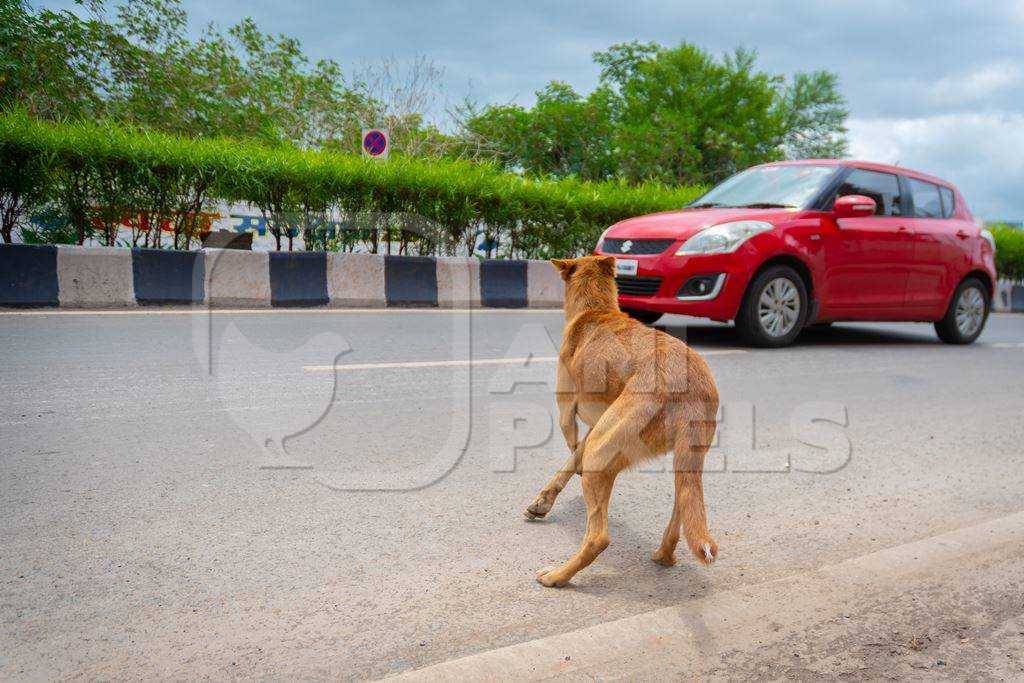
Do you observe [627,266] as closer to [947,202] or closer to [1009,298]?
[947,202]

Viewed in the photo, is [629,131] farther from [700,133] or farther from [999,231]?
[999,231]

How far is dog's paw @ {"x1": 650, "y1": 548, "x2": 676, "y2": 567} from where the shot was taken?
2.87m

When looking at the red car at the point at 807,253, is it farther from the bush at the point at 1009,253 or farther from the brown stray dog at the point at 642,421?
the bush at the point at 1009,253

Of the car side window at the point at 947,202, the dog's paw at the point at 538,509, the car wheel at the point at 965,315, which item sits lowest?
the dog's paw at the point at 538,509

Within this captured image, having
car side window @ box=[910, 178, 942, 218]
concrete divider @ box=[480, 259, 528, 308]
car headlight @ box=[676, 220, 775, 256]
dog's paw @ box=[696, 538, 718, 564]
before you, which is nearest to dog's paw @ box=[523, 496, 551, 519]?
dog's paw @ box=[696, 538, 718, 564]

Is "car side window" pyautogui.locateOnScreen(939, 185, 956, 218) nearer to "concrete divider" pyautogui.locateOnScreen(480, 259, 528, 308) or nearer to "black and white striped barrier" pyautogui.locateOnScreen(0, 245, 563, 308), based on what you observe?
"black and white striped barrier" pyautogui.locateOnScreen(0, 245, 563, 308)

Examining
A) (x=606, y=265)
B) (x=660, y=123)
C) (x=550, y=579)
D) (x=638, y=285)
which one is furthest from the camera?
(x=660, y=123)

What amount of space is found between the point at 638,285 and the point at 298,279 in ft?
13.6

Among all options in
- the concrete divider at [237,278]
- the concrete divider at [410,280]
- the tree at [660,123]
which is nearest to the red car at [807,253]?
the concrete divider at [410,280]

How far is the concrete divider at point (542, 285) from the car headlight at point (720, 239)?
4.00m

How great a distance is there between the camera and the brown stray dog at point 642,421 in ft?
8.31

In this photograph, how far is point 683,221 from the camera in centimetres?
816

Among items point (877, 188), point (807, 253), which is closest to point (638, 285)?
point (807, 253)

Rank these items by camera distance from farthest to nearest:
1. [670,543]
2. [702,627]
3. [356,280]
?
[356,280] < [670,543] < [702,627]
